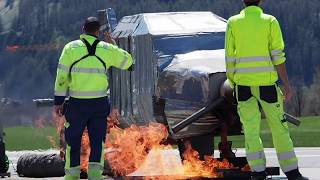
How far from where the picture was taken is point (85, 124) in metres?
8.95

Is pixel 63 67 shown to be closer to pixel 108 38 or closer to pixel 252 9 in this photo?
pixel 252 9

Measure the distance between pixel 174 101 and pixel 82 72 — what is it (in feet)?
4.64

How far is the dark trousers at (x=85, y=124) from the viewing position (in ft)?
29.2

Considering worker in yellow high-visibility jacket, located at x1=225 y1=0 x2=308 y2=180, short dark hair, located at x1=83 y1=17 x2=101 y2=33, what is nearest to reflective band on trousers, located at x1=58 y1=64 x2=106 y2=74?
short dark hair, located at x1=83 y1=17 x2=101 y2=33

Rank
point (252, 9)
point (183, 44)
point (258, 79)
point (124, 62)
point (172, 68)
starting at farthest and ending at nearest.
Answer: point (183, 44) < point (172, 68) < point (124, 62) < point (252, 9) < point (258, 79)

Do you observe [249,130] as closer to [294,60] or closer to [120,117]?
[120,117]

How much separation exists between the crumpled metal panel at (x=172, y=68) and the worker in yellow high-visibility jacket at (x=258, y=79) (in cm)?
93

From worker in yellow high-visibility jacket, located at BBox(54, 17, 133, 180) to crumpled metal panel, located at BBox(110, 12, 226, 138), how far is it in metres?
1.13

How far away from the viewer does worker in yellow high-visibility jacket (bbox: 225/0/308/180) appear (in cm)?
823

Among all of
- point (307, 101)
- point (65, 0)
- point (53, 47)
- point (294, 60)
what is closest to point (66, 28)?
point (307, 101)

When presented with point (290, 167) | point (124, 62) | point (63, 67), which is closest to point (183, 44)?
point (124, 62)

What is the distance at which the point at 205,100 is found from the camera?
368 inches

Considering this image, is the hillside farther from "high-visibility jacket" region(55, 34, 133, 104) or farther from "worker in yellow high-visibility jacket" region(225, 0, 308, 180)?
"worker in yellow high-visibility jacket" region(225, 0, 308, 180)

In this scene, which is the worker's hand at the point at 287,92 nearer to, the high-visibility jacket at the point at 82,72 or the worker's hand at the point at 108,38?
the high-visibility jacket at the point at 82,72
